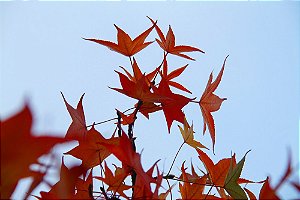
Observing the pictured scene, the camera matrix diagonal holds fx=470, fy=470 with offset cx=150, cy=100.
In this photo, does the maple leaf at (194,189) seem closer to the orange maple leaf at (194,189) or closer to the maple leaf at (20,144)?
the orange maple leaf at (194,189)

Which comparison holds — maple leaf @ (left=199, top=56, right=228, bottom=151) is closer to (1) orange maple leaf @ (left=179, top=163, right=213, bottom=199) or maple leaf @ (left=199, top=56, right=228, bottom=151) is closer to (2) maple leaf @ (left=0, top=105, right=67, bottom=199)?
(1) orange maple leaf @ (left=179, top=163, right=213, bottom=199)

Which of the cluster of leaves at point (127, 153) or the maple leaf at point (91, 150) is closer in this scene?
the cluster of leaves at point (127, 153)

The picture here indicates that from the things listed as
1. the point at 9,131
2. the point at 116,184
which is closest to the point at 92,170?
the point at 116,184

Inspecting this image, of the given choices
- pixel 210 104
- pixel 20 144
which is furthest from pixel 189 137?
pixel 20 144

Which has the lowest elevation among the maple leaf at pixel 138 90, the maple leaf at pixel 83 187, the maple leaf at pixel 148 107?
the maple leaf at pixel 83 187

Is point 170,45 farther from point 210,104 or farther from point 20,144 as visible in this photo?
point 20,144

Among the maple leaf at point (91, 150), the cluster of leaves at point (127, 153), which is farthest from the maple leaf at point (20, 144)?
the maple leaf at point (91, 150)

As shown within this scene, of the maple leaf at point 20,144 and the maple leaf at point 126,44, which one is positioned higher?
the maple leaf at point 126,44
